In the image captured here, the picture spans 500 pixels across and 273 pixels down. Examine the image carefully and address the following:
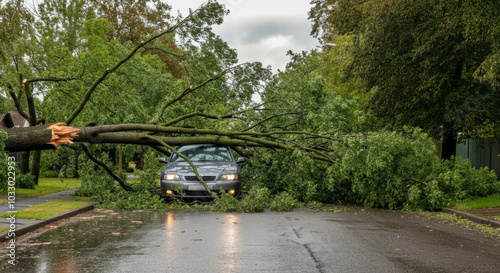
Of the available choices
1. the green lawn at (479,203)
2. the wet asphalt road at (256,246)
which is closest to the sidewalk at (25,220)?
the wet asphalt road at (256,246)

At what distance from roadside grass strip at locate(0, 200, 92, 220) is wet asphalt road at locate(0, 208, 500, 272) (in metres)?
0.61

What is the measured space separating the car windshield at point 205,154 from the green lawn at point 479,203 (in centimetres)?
645

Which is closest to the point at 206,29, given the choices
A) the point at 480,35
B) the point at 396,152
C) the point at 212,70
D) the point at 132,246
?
the point at 212,70

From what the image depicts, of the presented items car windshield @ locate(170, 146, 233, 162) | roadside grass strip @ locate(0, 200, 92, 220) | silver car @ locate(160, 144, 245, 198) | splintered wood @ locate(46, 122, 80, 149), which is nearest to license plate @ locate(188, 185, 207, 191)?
silver car @ locate(160, 144, 245, 198)

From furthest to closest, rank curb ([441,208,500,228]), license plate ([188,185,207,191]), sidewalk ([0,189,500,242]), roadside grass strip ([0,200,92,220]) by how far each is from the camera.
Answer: license plate ([188,185,207,191]), curb ([441,208,500,228]), roadside grass strip ([0,200,92,220]), sidewalk ([0,189,500,242])

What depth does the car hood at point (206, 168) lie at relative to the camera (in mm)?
14031

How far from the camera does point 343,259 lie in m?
6.78

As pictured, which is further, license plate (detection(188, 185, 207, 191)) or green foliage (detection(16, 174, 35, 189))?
green foliage (detection(16, 174, 35, 189))

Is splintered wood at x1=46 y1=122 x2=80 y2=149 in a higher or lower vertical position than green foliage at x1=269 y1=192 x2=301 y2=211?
higher

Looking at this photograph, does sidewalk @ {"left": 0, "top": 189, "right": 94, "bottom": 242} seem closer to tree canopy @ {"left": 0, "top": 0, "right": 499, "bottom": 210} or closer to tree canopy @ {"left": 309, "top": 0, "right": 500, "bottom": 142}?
tree canopy @ {"left": 0, "top": 0, "right": 499, "bottom": 210}

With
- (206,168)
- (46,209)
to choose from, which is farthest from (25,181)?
(206,168)

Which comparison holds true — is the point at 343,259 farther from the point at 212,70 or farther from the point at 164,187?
the point at 212,70

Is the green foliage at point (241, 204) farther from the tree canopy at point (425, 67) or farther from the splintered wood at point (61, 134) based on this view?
the tree canopy at point (425, 67)

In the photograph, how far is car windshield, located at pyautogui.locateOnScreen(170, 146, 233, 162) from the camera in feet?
50.6
